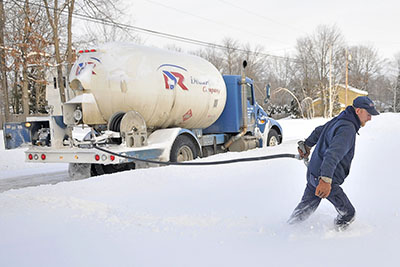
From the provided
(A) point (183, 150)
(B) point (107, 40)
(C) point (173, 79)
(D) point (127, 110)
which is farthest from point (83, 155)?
(B) point (107, 40)

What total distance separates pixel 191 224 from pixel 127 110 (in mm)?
4383

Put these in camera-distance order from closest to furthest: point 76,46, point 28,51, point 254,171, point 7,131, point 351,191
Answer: point 351,191, point 254,171, point 7,131, point 28,51, point 76,46

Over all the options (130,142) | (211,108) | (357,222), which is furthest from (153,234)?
(211,108)

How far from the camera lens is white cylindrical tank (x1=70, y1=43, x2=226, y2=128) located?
7.31 m

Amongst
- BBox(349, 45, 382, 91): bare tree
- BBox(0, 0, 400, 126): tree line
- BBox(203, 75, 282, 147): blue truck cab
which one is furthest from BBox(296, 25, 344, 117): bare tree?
BBox(203, 75, 282, 147): blue truck cab

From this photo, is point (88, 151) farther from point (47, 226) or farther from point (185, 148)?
point (47, 226)

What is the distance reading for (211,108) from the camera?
9.91m

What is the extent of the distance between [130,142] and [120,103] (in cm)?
92

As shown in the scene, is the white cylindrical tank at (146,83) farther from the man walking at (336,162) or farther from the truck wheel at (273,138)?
the man walking at (336,162)

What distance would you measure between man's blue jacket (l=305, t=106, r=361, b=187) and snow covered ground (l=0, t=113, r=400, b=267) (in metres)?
0.60

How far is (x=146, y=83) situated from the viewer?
770 centimetres

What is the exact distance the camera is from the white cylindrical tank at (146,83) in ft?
24.0

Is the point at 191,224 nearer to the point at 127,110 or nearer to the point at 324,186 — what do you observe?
the point at 324,186

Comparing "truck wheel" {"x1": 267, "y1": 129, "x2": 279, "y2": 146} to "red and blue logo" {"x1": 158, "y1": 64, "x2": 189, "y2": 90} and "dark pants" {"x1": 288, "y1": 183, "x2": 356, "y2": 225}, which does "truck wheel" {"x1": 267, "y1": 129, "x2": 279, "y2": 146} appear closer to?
"red and blue logo" {"x1": 158, "y1": 64, "x2": 189, "y2": 90}
